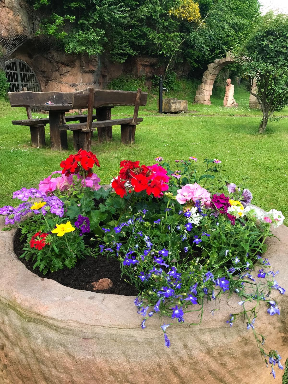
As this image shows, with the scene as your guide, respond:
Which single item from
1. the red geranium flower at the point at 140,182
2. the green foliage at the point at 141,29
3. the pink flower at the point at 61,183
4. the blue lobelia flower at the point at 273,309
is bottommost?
the blue lobelia flower at the point at 273,309

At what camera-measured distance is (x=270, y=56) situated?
786 centimetres

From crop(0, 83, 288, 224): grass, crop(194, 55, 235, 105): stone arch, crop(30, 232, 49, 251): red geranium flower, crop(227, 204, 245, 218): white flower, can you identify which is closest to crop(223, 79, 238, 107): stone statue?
crop(194, 55, 235, 105): stone arch

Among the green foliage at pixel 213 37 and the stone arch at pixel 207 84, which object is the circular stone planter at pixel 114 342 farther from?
the green foliage at pixel 213 37

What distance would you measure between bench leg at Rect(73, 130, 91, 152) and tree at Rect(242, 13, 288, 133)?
177 inches

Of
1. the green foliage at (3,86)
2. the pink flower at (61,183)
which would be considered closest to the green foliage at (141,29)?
the green foliage at (3,86)

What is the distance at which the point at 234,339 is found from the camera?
4.05 ft

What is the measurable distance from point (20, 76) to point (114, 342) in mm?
15623

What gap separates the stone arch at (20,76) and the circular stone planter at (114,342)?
562 inches

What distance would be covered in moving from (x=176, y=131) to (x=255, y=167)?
3638mm

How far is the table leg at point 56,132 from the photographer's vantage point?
624 centimetres

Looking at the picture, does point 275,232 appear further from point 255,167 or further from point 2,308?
point 255,167

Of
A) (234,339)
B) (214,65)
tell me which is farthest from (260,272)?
(214,65)

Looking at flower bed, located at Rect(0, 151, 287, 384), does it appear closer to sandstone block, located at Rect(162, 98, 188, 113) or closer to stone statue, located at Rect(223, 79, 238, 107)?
sandstone block, located at Rect(162, 98, 188, 113)

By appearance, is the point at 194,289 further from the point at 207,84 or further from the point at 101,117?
the point at 207,84
